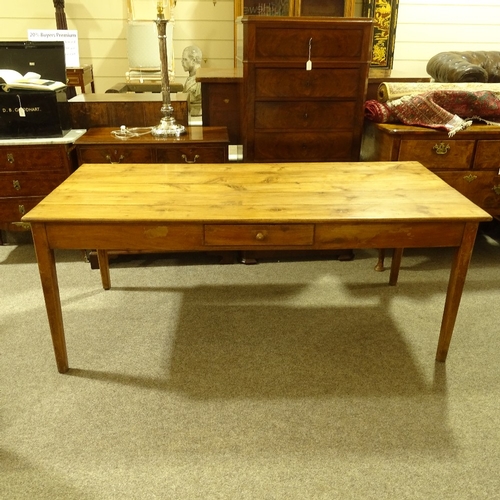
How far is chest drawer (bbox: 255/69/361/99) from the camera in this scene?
258 cm

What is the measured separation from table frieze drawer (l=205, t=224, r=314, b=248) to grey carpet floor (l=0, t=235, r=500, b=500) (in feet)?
1.87

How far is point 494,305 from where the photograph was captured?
2404 mm

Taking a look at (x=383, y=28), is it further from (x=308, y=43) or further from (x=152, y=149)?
(x=152, y=149)

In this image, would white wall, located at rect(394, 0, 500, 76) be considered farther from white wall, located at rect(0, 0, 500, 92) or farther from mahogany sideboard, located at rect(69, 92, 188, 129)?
mahogany sideboard, located at rect(69, 92, 188, 129)

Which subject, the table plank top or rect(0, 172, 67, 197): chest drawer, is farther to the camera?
rect(0, 172, 67, 197): chest drawer

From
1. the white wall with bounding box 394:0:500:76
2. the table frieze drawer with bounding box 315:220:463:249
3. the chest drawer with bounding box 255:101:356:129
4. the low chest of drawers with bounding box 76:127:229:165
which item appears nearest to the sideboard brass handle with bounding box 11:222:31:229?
the low chest of drawers with bounding box 76:127:229:165

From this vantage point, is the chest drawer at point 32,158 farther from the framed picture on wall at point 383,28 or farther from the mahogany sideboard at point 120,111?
the framed picture on wall at point 383,28

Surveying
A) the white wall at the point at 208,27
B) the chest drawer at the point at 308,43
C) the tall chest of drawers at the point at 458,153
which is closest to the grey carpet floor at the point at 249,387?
the tall chest of drawers at the point at 458,153

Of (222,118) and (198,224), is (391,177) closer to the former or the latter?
(198,224)

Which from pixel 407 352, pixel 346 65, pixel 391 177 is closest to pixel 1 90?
pixel 346 65

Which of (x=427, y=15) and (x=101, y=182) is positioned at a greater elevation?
(x=427, y=15)

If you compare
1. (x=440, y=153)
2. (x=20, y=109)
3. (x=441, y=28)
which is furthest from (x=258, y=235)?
(x=441, y=28)

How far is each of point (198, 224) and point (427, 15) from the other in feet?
14.8

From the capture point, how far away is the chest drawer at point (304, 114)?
2.67 m
